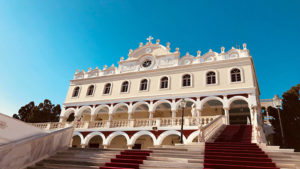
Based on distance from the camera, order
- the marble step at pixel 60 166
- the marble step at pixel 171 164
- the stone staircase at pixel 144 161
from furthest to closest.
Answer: the marble step at pixel 60 166 < the stone staircase at pixel 144 161 < the marble step at pixel 171 164

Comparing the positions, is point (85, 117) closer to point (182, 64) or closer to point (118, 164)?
point (182, 64)

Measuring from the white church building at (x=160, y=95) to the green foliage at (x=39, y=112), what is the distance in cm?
1045

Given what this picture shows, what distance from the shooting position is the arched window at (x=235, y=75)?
19297mm

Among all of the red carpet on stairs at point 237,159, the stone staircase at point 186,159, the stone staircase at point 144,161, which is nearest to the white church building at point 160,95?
the red carpet on stairs at point 237,159

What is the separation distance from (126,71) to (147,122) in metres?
9.07

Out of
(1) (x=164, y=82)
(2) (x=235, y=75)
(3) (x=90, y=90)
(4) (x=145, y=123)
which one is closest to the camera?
(4) (x=145, y=123)

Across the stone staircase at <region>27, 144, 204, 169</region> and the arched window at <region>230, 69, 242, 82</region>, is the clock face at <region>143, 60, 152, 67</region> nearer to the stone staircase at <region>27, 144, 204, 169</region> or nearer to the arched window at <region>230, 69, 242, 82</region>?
the arched window at <region>230, 69, 242, 82</region>

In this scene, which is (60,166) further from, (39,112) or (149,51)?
(39,112)

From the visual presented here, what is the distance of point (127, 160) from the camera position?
663 centimetres

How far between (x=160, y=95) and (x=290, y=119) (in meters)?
12.7

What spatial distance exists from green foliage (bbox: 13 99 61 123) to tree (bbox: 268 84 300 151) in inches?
1317

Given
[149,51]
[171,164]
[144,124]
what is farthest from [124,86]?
[171,164]

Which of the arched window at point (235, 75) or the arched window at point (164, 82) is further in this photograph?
the arched window at point (164, 82)

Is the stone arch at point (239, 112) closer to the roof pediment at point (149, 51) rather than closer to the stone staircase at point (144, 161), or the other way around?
the roof pediment at point (149, 51)
